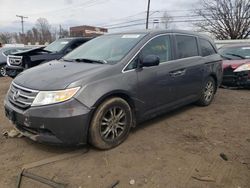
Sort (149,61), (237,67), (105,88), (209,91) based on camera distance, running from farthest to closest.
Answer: (237,67)
(209,91)
(149,61)
(105,88)

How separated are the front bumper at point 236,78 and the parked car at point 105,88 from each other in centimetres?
327

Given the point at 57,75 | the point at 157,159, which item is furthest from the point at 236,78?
the point at 57,75

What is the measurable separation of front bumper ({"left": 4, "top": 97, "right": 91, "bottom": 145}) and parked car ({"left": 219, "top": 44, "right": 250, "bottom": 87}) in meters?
6.12

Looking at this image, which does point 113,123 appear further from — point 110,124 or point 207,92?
point 207,92

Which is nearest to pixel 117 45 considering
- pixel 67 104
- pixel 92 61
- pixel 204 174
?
pixel 92 61

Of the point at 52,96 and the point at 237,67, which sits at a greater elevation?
the point at 52,96

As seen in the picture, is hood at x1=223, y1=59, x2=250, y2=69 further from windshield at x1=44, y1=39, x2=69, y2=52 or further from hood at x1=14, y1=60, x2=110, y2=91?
hood at x1=14, y1=60, x2=110, y2=91

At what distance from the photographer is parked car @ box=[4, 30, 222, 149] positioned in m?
3.49

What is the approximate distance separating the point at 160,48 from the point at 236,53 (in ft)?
16.7

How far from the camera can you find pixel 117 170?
337cm

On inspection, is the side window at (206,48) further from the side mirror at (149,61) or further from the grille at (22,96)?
the grille at (22,96)

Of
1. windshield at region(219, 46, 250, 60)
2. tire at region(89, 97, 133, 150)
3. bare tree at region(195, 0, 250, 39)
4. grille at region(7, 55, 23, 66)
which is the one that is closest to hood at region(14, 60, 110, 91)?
tire at region(89, 97, 133, 150)

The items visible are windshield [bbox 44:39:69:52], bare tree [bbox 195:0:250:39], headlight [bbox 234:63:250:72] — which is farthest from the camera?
bare tree [bbox 195:0:250:39]

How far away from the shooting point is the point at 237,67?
27.1ft
